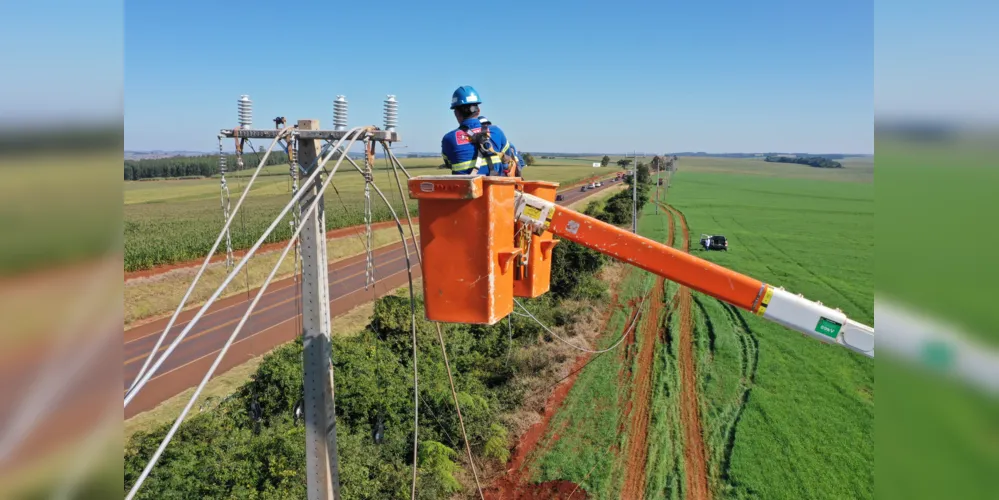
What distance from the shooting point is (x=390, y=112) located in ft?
19.3

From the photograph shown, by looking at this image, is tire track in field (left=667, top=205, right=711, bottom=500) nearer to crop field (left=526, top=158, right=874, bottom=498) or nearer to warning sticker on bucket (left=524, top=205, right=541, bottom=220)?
crop field (left=526, top=158, right=874, bottom=498)

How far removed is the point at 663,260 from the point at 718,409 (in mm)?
13782

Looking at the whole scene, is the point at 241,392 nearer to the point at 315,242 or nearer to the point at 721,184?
the point at 315,242

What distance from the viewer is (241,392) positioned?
48.5ft

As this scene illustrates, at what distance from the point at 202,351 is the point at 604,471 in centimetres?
1538

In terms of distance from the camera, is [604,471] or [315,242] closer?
[315,242]

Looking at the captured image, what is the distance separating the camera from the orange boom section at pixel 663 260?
5.08 m

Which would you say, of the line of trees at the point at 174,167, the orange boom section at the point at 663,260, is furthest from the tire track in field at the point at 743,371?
the line of trees at the point at 174,167

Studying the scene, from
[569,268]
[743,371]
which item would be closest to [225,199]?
[743,371]

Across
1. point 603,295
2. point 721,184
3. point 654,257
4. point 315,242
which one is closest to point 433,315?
point 315,242

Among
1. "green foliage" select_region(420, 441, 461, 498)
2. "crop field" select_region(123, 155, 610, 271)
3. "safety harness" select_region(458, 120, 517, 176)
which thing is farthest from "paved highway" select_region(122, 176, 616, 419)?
"safety harness" select_region(458, 120, 517, 176)

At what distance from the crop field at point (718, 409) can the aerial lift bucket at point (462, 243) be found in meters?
4.99

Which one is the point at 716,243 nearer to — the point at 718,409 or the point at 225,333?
the point at 718,409

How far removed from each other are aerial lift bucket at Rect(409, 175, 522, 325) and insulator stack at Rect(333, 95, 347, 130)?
4.43 ft
